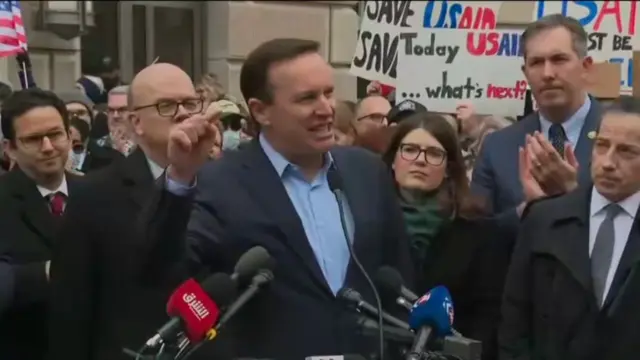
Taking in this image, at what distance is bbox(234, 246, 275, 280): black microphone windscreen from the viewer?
2801 mm

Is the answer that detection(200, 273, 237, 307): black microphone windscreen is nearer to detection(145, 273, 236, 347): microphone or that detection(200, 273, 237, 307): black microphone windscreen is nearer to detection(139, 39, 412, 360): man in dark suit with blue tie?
detection(145, 273, 236, 347): microphone

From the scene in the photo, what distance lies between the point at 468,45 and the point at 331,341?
13.9ft

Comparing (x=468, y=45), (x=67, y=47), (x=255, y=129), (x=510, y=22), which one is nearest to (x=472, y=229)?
(x=255, y=129)

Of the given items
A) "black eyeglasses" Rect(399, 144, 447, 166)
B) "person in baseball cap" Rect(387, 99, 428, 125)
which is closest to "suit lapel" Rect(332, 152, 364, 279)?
"black eyeglasses" Rect(399, 144, 447, 166)

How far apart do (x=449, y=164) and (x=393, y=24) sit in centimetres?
292

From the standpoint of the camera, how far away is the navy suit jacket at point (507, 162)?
4.55 metres

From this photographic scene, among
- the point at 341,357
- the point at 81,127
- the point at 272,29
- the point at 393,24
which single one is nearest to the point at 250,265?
the point at 341,357

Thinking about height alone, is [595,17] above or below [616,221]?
above

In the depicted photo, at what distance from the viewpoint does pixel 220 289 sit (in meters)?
2.67

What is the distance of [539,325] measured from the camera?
3.78m

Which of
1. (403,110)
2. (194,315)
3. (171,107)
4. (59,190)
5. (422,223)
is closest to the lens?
(194,315)

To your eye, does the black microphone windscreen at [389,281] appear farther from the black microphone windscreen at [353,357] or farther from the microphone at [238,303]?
the microphone at [238,303]

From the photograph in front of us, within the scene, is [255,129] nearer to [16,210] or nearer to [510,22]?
[16,210]

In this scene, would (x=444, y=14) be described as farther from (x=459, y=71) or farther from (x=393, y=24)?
(x=459, y=71)
